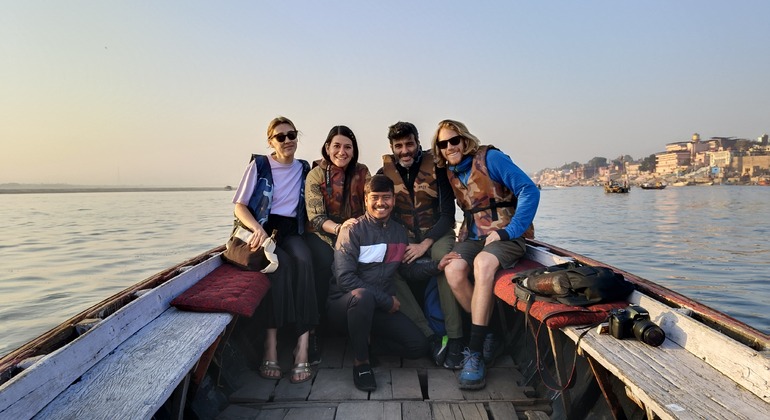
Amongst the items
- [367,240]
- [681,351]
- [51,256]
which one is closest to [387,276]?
[367,240]

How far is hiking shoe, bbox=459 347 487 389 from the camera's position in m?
3.06

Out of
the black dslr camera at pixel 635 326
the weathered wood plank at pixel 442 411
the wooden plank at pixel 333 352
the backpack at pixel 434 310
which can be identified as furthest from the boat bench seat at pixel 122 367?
the black dslr camera at pixel 635 326

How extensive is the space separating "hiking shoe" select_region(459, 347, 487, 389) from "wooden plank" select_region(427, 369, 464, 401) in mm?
76

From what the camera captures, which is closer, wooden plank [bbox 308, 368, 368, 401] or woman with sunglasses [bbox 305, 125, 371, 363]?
wooden plank [bbox 308, 368, 368, 401]

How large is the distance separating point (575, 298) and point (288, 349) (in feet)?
7.44

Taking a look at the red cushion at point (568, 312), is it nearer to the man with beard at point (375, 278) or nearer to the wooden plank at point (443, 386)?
the wooden plank at point (443, 386)

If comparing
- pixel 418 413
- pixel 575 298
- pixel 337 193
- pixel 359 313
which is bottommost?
pixel 418 413

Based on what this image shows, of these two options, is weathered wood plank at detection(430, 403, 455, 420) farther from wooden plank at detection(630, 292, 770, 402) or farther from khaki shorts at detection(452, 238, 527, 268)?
wooden plank at detection(630, 292, 770, 402)

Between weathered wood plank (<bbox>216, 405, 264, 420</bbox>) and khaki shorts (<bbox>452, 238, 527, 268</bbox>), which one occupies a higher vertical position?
khaki shorts (<bbox>452, 238, 527, 268</bbox>)

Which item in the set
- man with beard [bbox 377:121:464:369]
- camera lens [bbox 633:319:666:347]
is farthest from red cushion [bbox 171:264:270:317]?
camera lens [bbox 633:319:666:347]

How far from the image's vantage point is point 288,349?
3746 millimetres

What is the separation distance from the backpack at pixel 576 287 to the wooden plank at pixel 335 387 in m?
1.25

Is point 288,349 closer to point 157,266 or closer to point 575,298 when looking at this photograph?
point 575,298

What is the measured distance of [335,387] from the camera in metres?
3.10
